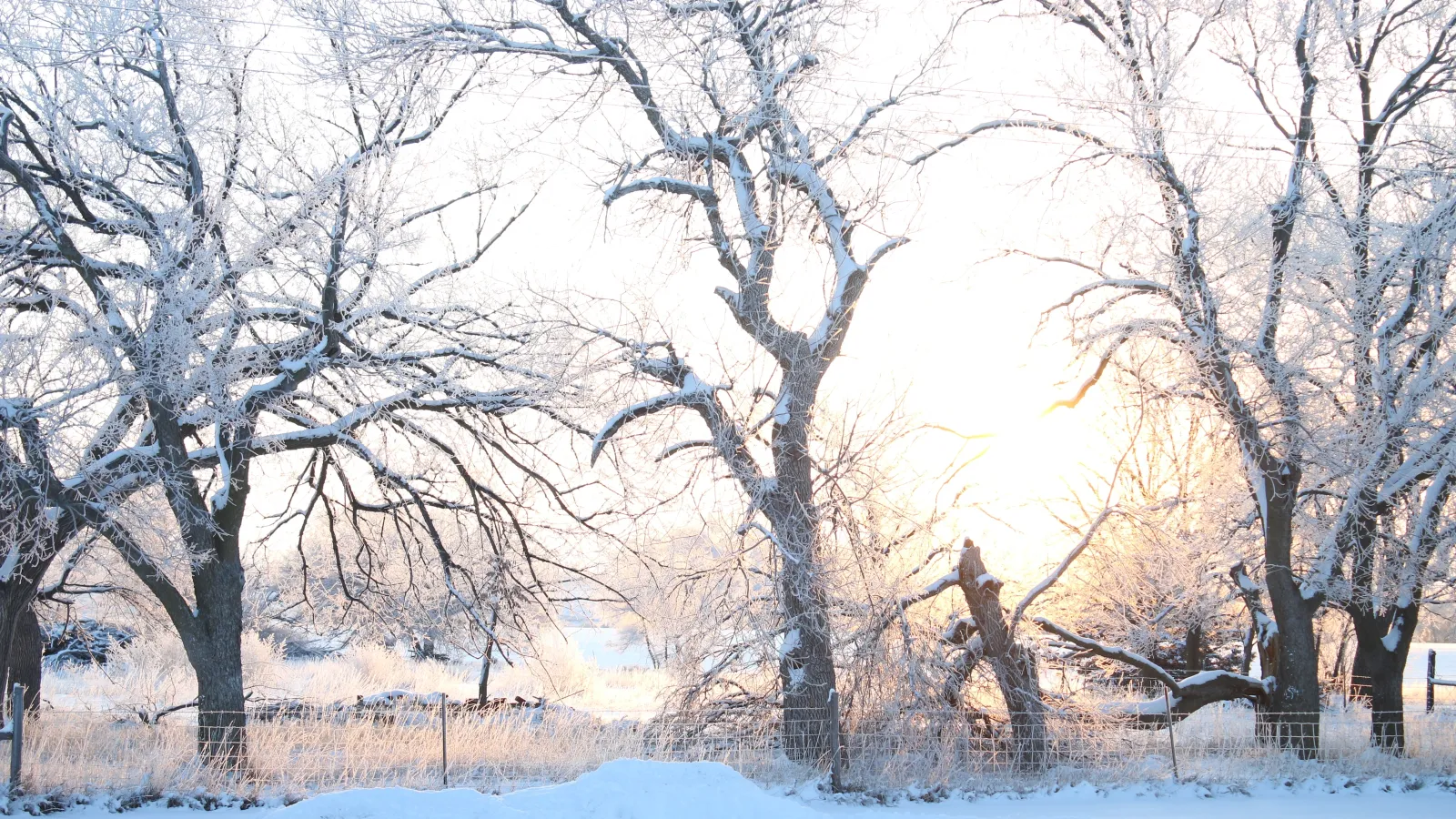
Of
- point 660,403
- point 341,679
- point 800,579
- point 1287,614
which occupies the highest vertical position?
point 660,403

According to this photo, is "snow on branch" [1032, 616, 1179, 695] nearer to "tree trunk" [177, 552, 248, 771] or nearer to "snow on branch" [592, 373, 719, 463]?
"snow on branch" [592, 373, 719, 463]

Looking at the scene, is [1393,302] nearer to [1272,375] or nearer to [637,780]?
[1272,375]

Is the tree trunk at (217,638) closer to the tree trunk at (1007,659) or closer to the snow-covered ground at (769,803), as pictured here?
the snow-covered ground at (769,803)

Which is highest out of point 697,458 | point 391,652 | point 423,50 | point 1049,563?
point 423,50

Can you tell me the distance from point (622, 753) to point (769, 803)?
4049 mm

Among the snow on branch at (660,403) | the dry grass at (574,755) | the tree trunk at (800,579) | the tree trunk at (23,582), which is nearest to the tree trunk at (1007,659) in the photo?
the dry grass at (574,755)

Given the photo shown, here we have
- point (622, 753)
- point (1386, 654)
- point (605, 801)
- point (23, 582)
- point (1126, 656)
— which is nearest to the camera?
point (605, 801)

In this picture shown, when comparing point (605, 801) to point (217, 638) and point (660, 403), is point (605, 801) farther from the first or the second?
point (217, 638)

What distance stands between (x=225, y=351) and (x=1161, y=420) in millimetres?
11766

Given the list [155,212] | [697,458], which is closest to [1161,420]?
[697,458]

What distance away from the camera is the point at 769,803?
307 inches

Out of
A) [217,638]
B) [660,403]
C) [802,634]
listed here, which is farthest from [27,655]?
[802,634]

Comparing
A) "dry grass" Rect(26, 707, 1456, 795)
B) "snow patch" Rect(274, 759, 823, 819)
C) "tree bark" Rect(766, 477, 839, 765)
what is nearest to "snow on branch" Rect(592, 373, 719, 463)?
"tree bark" Rect(766, 477, 839, 765)

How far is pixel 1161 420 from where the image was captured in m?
15.5
